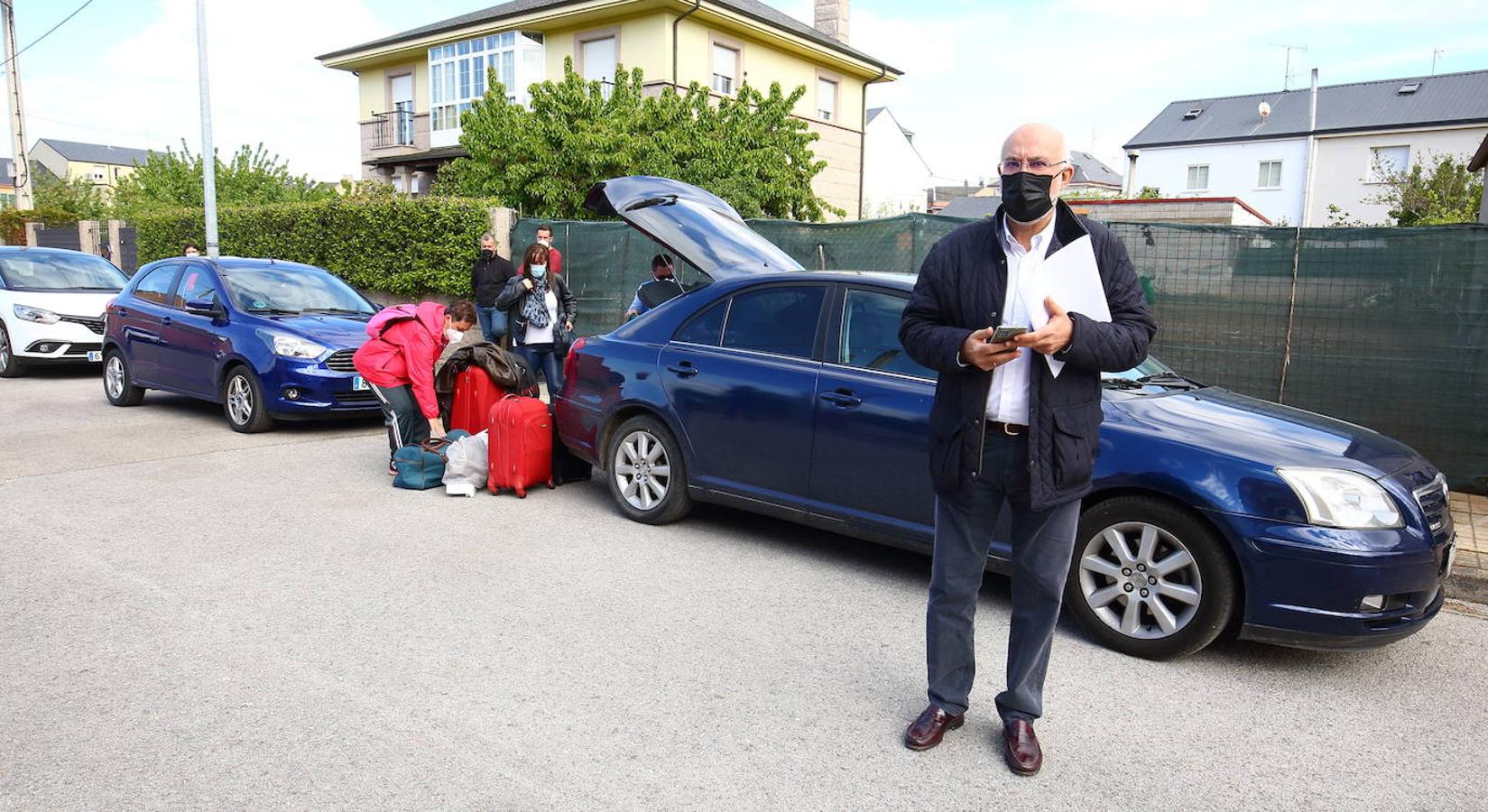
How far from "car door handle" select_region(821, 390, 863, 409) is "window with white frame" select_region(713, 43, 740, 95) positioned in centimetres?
2155

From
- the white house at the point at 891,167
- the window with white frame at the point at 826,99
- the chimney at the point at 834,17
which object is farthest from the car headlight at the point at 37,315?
the white house at the point at 891,167

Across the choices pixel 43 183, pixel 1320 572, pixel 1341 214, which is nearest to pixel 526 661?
pixel 1320 572

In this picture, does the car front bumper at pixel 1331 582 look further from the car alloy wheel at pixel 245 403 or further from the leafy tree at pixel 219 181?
the leafy tree at pixel 219 181

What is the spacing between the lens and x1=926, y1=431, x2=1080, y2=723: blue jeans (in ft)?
9.91

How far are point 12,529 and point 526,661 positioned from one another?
12.0ft

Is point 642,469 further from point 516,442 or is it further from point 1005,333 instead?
point 1005,333

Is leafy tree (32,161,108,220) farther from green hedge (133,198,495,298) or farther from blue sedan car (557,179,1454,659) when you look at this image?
blue sedan car (557,179,1454,659)

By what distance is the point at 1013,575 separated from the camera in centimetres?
322

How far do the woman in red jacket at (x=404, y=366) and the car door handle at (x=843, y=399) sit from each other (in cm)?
323

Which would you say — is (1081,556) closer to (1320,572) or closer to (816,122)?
(1320,572)

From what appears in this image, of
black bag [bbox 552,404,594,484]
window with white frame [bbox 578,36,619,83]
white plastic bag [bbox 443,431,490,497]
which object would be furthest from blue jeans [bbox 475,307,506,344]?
window with white frame [bbox 578,36,619,83]

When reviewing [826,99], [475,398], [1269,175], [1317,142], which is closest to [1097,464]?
[475,398]

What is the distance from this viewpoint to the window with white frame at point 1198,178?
165ft

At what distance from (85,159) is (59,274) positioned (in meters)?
97.3
